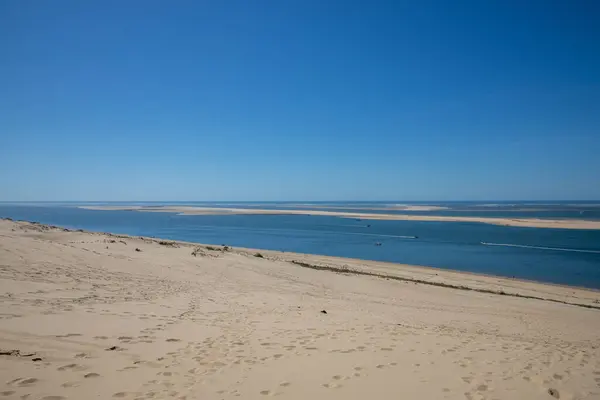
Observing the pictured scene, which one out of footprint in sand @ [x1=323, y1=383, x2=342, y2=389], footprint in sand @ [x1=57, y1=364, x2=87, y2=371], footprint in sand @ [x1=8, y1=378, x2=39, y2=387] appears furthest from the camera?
footprint in sand @ [x1=323, y1=383, x2=342, y2=389]

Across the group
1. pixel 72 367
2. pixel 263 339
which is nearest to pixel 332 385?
pixel 263 339

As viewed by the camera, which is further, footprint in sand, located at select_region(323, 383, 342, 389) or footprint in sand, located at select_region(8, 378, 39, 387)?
footprint in sand, located at select_region(323, 383, 342, 389)

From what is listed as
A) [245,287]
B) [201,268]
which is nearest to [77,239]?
[201,268]

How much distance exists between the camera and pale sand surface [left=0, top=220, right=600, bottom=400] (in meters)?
5.22

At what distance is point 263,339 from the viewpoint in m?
7.48

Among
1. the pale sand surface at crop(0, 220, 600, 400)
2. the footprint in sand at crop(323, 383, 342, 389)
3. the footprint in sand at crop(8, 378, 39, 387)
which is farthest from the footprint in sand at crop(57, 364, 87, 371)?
the footprint in sand at crop(323, 383, 342, 389)

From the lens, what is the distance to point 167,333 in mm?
7355

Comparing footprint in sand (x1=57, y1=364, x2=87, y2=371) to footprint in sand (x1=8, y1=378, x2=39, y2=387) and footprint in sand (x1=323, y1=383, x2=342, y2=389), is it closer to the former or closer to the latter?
footprint in sand (x1=8, y1=378, x2=39, y2=387)

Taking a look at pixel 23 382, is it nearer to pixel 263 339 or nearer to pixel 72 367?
pixel 72 367

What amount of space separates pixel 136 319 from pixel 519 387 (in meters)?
7.94

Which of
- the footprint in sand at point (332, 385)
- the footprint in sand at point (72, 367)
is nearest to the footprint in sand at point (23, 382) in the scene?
the footprint in sand at point (72, 367)

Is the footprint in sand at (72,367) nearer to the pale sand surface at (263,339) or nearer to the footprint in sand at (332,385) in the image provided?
the pale sand surface at (263,339)

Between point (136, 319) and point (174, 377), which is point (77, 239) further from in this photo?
point (174, 377)

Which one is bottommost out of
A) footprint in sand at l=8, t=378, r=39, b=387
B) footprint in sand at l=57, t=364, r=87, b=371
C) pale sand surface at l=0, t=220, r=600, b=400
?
pale sand surface at l=0, t=220, r=600, b=400
